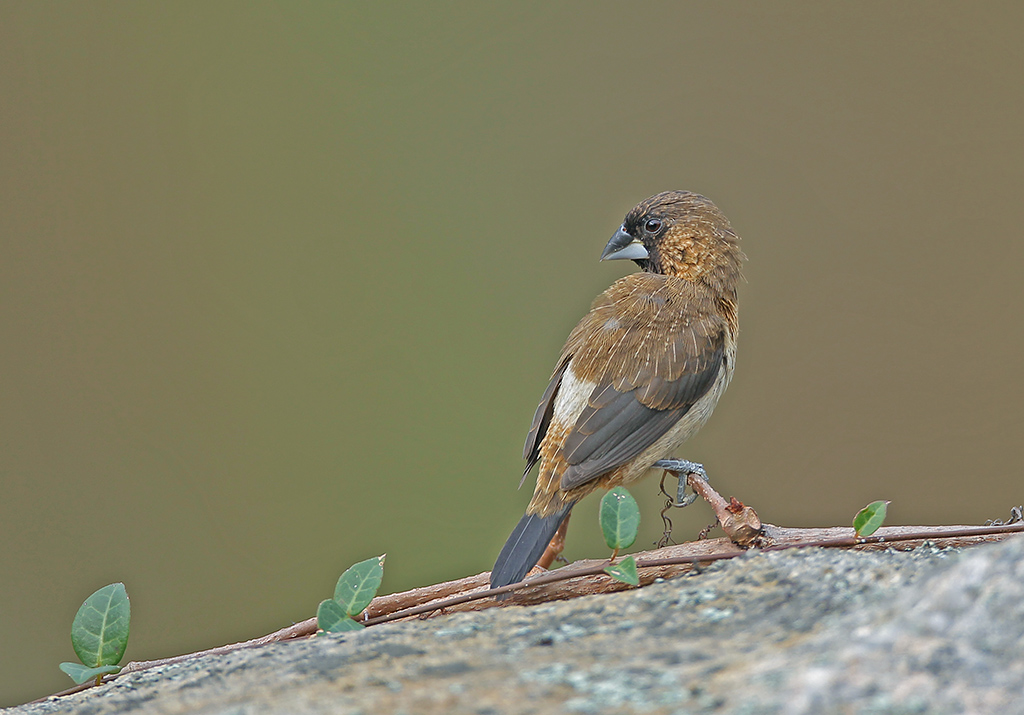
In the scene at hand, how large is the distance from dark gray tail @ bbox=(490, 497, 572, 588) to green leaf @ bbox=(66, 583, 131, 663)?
21.2 inches

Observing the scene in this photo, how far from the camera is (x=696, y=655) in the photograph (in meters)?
0.89

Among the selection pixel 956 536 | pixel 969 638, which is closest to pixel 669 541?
pixel 956 536

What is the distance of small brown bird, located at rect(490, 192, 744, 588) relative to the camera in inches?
77.3

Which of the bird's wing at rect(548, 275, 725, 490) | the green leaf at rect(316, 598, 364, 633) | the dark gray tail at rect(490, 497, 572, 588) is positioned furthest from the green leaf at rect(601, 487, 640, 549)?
the bird's wing at rect(548, 275, 725, 490)

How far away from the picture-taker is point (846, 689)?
0.73 m

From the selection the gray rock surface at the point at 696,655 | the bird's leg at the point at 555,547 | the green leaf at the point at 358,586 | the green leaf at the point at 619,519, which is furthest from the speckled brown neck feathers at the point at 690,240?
the green leaf at the point at 358,586

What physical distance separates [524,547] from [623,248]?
3.58ft

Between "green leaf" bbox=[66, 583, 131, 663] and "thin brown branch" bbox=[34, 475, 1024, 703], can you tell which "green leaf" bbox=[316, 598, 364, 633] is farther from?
"green leaf" bbox=[66, 583, 131, 663]

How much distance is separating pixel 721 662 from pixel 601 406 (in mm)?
1206

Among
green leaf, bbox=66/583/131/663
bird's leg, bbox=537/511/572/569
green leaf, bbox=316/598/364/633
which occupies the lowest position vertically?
bird's leg, bbox=537/511/572/569

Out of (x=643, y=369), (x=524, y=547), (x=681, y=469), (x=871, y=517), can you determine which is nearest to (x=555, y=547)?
(x=524, y=547)

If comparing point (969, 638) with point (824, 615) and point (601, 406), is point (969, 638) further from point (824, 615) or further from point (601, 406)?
point (601, 406)

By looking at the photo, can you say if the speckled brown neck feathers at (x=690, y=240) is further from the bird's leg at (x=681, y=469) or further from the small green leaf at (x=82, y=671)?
the small green leaf at (x=82, y=671)

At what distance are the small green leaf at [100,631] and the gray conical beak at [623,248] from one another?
1.62m
